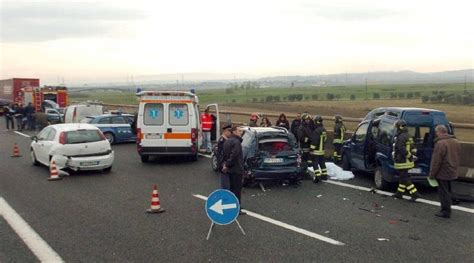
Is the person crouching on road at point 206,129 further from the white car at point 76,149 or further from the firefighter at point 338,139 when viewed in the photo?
the firefighter at point 338,139

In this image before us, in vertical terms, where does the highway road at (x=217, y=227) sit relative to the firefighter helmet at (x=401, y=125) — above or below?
below

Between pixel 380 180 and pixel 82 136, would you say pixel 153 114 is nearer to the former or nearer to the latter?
pixel 82 136

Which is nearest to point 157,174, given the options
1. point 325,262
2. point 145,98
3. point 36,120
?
point 145,98

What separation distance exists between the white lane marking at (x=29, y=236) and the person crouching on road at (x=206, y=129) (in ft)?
30.4

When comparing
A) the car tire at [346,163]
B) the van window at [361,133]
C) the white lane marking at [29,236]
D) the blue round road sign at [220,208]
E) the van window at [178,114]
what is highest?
the van window at [178,114]

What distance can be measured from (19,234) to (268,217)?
4.40 m

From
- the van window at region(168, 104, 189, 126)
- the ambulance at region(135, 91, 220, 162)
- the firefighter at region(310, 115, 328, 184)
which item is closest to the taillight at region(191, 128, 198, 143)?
the ambulance at region(135, 91, 220, 162)

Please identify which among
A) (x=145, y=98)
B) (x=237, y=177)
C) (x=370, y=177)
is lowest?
(x=370, y=177)

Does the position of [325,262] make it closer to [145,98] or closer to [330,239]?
[330,239]

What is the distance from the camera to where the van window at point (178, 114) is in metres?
→ 16.7

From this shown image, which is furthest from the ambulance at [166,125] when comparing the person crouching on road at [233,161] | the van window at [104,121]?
the person crouching on road at [233,161]

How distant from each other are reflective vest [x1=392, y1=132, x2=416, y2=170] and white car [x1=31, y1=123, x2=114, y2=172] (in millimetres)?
8359

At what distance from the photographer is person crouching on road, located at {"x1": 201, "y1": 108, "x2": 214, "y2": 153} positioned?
1905cm

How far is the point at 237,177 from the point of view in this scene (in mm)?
9445
